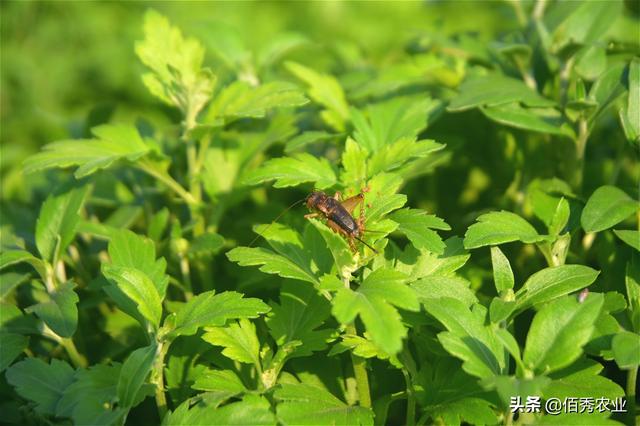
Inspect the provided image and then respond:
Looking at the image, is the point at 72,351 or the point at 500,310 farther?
the point at 72,351

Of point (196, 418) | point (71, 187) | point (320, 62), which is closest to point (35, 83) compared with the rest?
point (320, 62)

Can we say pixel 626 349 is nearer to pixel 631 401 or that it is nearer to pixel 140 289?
pixel 631 401

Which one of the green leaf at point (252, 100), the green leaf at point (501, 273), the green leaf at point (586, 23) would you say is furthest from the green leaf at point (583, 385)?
the green leaf at point (586, 23)

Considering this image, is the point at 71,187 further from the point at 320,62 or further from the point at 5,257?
the point at 320,62

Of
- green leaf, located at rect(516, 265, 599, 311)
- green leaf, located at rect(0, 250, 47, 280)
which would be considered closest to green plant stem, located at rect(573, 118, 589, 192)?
green leaf, located at rect(516, 265, 599, 311)

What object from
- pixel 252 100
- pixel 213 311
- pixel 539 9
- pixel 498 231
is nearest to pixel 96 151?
pixel 252 100

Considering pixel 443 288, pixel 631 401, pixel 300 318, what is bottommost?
pixel 631 401
